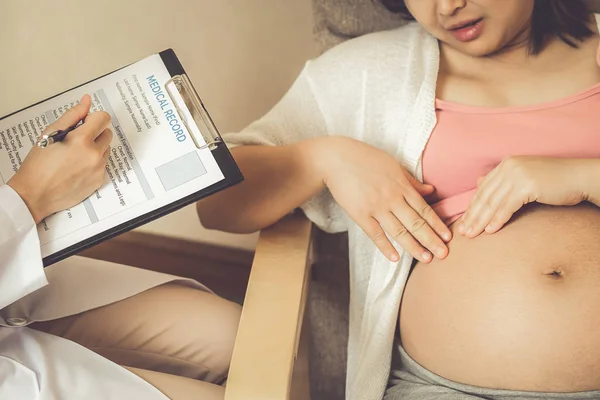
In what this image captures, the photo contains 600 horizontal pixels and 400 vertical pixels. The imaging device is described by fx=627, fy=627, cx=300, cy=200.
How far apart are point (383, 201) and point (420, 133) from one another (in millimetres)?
116

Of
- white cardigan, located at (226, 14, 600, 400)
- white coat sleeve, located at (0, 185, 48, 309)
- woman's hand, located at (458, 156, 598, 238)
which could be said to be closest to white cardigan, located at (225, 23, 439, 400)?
white cardigan, located at (226, 14, 600, 400)

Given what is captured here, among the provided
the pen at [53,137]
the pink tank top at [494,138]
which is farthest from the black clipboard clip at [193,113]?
the pink tank top at [494,138]

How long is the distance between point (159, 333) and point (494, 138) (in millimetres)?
519

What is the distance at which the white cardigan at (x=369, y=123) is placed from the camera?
86 cm

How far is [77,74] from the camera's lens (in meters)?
1.12

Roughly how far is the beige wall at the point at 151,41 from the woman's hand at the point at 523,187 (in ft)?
1.55

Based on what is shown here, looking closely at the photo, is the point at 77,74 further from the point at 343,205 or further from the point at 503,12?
the point at 503,12

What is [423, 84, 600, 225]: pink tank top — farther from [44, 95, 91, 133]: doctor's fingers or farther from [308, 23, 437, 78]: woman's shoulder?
[44, 95, 91, 133]: doctor's fingers

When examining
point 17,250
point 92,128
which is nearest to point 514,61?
point 92,128

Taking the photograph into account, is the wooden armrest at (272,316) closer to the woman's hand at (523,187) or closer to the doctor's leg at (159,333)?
the doctor's leg at (159,333)

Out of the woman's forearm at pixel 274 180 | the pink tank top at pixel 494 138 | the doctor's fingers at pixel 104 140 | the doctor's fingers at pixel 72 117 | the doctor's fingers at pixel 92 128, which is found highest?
the doctor's fingers at pixel 72 117

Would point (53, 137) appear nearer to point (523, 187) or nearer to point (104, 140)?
point (104, 140)

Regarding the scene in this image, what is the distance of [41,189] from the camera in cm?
64

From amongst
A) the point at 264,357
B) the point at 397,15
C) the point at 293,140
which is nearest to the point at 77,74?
the point at 293,140
